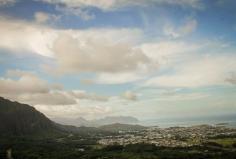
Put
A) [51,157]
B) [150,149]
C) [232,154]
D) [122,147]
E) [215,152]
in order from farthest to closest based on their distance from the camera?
[122,147]
[150,149]
[51,157]
[215,152]
[232,154]

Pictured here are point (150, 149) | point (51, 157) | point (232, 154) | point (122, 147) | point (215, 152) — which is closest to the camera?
point (232, 154)

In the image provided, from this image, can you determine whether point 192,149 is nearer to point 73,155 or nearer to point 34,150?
point 73,155

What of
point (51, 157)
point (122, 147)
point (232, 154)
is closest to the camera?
point (232, 154)

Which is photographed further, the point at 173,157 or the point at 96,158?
the point at 96,158

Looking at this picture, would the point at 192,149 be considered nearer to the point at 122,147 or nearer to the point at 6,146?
the point at 122,147

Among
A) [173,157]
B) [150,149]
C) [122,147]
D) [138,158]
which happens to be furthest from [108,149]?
[173,157]

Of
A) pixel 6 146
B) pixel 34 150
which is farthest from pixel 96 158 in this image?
pixel 6 146

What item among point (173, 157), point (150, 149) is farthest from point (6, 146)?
point (173, 157)

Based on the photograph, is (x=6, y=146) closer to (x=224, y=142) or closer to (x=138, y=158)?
(x=138, y=158)

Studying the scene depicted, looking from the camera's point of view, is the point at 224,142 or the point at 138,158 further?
the point at 224,142
